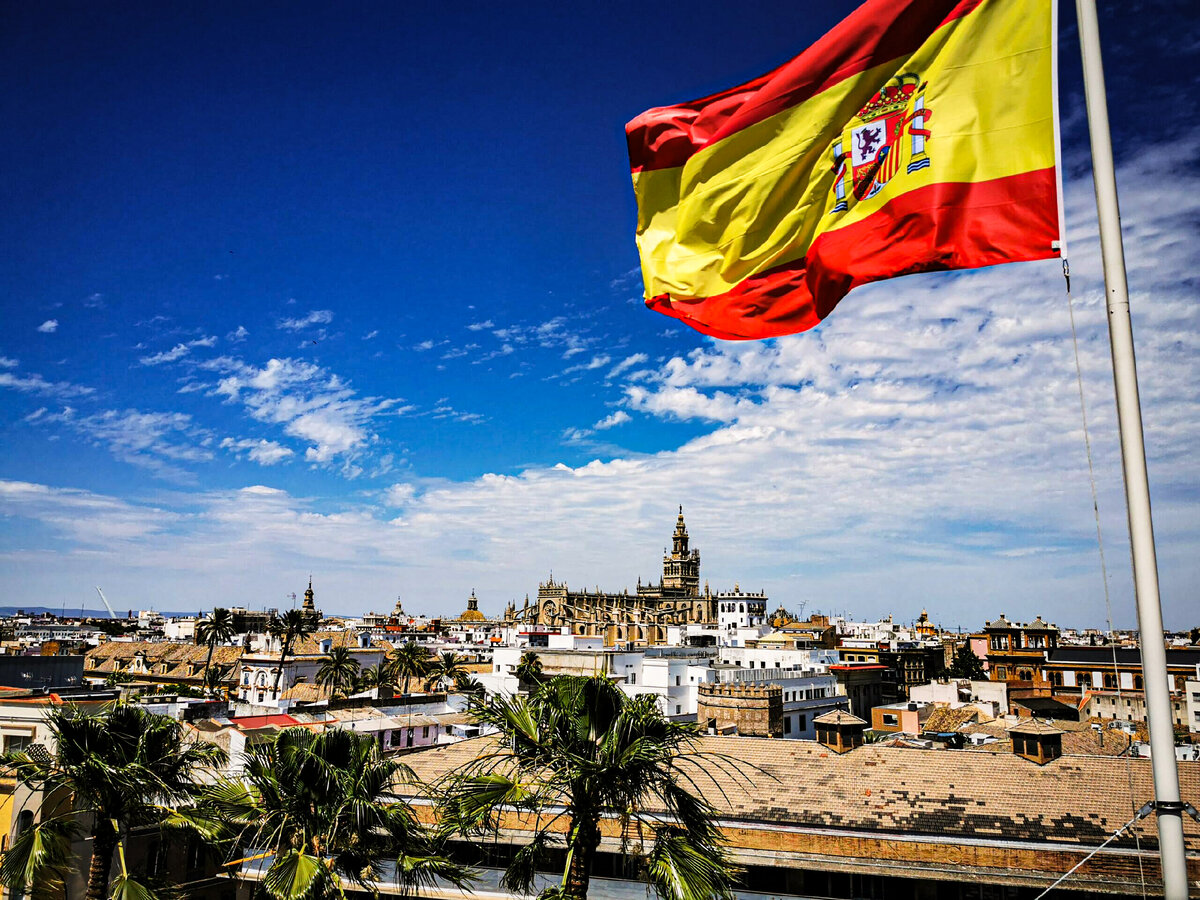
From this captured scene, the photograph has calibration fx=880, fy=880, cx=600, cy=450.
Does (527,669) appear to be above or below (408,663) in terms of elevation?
above

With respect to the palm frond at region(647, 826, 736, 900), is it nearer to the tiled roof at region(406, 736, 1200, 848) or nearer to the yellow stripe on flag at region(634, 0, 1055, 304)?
the yellow stripe on flag at region(634, 0, 1055, 304)

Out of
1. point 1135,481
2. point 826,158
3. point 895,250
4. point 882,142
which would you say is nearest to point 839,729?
point 826,158

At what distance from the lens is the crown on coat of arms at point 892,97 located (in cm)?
838

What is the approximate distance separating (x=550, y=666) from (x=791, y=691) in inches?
819

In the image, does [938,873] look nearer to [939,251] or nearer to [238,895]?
[939,251]

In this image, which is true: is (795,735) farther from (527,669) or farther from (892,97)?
(892,97)

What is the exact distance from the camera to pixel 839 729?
34.5m

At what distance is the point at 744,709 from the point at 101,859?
34.0 meters

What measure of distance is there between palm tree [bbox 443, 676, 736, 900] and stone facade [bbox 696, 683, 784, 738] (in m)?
33.1

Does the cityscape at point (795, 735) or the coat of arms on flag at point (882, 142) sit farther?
the cityscape at point (795, 735)

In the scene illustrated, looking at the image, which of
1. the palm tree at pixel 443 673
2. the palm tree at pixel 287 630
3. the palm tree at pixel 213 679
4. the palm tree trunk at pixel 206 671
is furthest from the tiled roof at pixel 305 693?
the palm tree trunk at pixel 206 671

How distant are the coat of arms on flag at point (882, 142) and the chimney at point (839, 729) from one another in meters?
26.6

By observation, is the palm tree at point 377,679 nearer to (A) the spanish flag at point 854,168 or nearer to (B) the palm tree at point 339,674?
(B) the palm tree at point 339,674

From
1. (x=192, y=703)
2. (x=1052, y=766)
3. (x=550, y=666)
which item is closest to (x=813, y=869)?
(x=1052, y=766)
